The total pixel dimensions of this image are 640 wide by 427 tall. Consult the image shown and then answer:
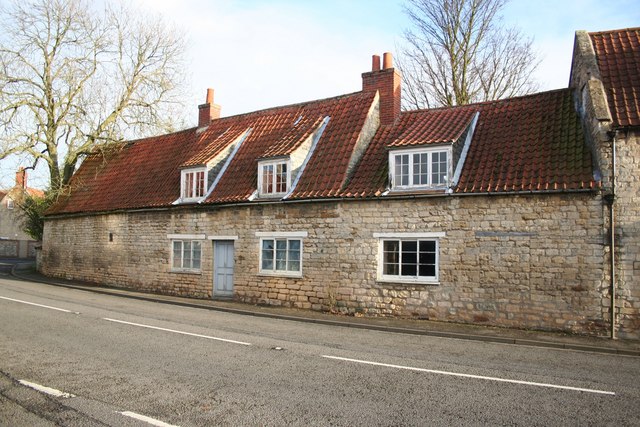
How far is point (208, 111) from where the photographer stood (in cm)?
2366

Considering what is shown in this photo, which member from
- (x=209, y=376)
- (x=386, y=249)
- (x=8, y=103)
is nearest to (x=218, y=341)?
(x=209, y=376)

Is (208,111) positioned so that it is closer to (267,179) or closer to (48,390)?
(267,179)

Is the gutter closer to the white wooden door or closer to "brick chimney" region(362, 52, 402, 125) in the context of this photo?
the white wooden door

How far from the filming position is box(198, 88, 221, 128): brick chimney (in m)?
23.6

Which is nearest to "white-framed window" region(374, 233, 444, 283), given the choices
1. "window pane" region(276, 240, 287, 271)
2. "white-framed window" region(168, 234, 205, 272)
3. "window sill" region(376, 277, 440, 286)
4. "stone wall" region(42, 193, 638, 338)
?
"window sill" region(376, 277, 440, 286)

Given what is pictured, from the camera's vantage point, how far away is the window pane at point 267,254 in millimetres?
16562

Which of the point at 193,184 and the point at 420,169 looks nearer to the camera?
the point at 420,169

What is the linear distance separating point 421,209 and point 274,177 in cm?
546

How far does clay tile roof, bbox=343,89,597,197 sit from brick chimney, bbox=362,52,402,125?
83 cm

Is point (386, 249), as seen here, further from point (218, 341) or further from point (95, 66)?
point (95, 66)

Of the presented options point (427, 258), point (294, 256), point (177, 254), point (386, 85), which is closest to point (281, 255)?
point (294, 256)

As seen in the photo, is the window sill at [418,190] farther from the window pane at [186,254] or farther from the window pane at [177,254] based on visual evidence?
the window pane at [177,254]

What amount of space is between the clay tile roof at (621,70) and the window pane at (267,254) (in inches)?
415

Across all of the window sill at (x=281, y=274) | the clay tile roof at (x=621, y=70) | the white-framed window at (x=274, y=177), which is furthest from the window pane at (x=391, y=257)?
the clay tile roof at (x=621, y=70)
